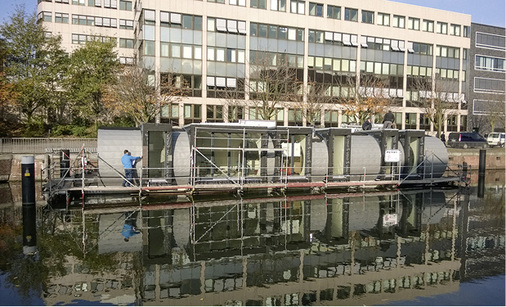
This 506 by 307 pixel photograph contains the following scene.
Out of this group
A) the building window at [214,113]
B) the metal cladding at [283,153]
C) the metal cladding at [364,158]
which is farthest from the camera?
the building window at [214,113]

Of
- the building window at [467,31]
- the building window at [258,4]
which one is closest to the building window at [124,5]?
the building window at [258,4]

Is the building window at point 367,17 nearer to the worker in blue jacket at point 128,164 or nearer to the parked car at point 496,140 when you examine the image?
the parked car at point 496,140

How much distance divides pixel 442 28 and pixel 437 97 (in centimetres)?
1525

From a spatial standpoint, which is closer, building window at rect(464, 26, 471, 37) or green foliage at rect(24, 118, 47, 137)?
green foliage at rect(24, 118, 47, 137)

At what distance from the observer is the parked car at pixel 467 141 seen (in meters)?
51.2

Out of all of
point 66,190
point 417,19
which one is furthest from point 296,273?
point 417,19

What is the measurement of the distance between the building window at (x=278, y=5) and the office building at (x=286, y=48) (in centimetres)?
13

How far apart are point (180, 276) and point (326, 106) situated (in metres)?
46.2

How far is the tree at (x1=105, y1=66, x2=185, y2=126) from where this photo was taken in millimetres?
39875

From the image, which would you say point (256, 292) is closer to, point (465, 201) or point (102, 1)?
point (465, 201)

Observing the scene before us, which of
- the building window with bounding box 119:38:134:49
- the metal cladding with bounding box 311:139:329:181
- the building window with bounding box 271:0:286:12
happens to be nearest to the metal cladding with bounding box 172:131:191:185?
the metal cladding with bounding box 311:139:329:181

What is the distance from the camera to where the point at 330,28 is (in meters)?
Result: 57.5

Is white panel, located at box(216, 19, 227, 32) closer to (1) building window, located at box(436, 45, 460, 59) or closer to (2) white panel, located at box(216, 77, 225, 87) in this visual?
(2) white panel, located at box(216, 77, 225, 87)

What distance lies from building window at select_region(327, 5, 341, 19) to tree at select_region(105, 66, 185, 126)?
27144 millimetres
